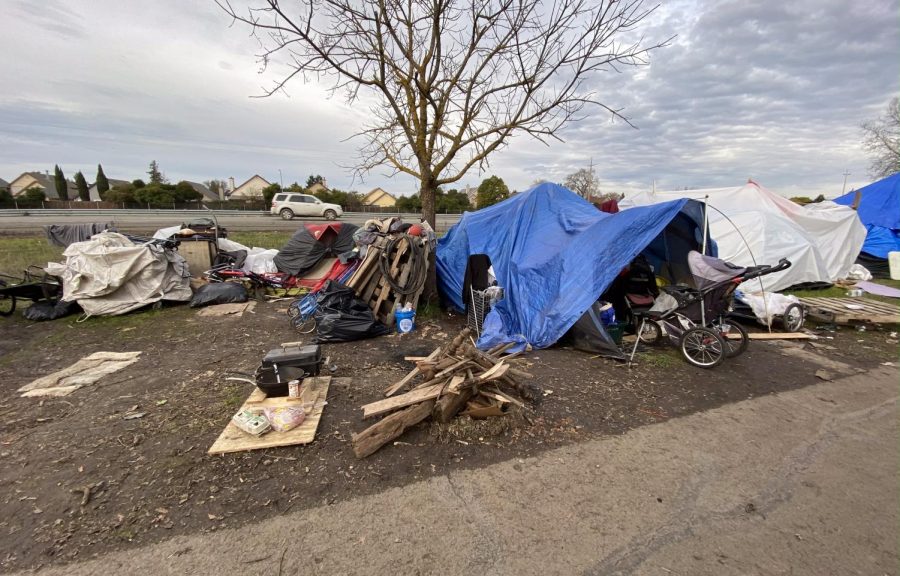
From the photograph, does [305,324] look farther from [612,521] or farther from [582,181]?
[582,181]

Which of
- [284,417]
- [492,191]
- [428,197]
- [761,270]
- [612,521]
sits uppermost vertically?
[492,191]

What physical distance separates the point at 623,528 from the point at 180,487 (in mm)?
2807

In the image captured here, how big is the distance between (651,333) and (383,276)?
4.11m

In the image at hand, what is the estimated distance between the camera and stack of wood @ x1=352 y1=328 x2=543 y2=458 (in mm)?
2930

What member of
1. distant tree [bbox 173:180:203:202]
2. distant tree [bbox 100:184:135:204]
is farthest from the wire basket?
A: distant tree [bbox 100:184:135:204]

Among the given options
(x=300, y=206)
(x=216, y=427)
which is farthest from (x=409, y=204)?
(x=216, y=427)

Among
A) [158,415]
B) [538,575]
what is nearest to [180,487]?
[158,415]

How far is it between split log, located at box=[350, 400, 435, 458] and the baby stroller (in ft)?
9.54

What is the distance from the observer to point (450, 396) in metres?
3.12

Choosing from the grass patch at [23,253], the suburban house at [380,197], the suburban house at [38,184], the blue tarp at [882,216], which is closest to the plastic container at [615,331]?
the grass patch at [23,253]

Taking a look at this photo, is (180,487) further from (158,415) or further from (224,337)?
(224,337)

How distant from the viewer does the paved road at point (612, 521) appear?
198cm

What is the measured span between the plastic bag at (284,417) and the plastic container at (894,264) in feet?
51.2

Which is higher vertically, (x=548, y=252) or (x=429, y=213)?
(x=429, y=213)
